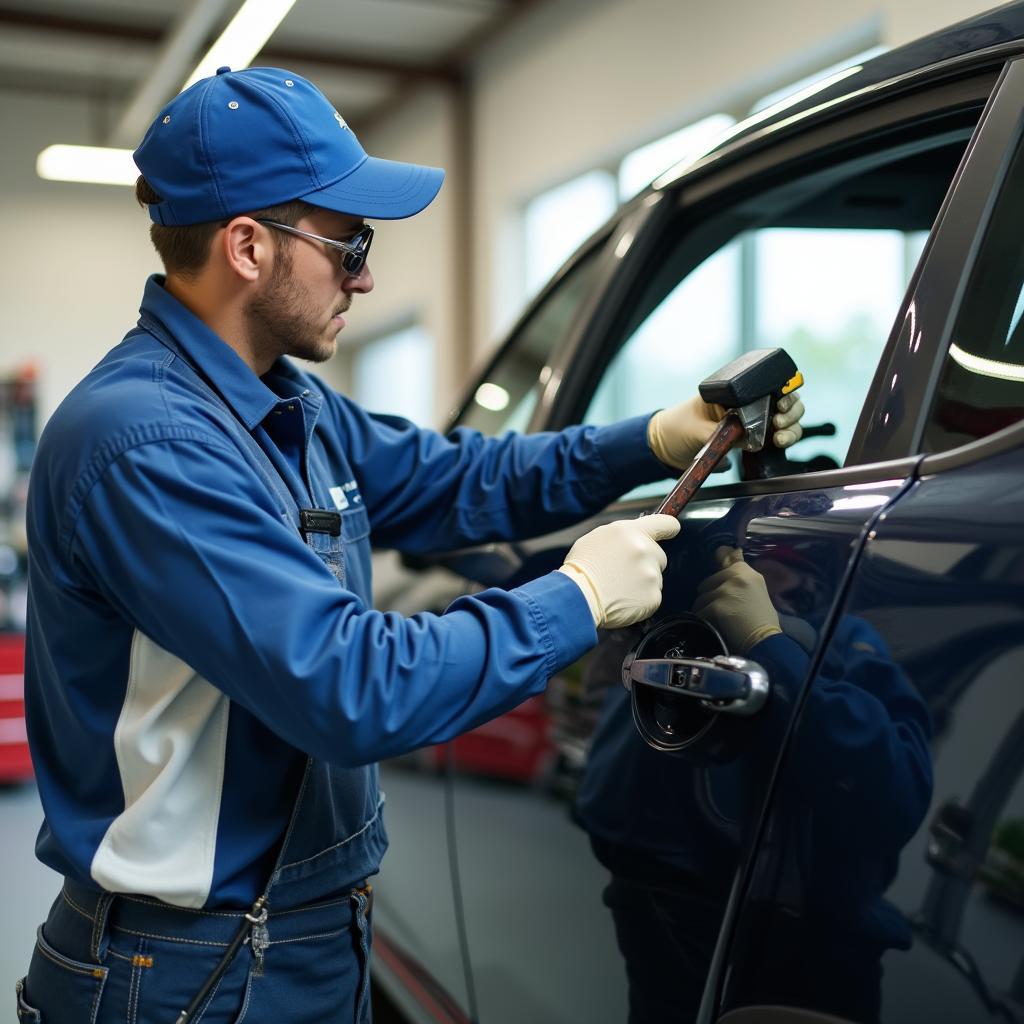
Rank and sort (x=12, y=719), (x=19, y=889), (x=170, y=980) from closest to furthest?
(x=170, y=980) → (x=19, y=889) → (x=12, y=719)

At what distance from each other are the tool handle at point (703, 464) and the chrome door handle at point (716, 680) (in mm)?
212

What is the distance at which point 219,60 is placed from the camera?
6484mm

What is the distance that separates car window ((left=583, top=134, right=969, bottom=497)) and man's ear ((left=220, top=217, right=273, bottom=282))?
0.72 meters

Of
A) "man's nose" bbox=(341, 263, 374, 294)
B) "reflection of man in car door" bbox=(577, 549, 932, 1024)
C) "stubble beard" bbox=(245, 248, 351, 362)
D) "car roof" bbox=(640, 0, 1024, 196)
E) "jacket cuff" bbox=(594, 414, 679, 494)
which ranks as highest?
"car roof" bbox=(640, 0, 1024, 196)

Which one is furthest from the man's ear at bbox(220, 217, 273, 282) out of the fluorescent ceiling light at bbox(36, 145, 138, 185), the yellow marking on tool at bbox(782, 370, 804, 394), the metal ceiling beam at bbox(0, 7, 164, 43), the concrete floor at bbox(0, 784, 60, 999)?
the metal ceiling beam at bbox(0, 7, 164, 43)

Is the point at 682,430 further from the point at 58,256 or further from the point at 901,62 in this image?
the point at 58,256

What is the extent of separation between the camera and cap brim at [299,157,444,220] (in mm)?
1493

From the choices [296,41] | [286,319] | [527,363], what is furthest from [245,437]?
[296,41]

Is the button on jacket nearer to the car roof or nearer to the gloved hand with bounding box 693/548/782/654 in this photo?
the gloved hand with bounding box 693/548/782/654

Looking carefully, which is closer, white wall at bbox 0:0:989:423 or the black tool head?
the black tool head

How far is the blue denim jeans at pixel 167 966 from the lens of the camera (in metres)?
1.38

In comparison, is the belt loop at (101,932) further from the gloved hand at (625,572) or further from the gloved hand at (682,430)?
the gloved hand at (682,430)

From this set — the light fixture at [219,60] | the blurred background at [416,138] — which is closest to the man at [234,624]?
the blurred background at [416,138]

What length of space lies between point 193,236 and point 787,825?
3.25 ft
